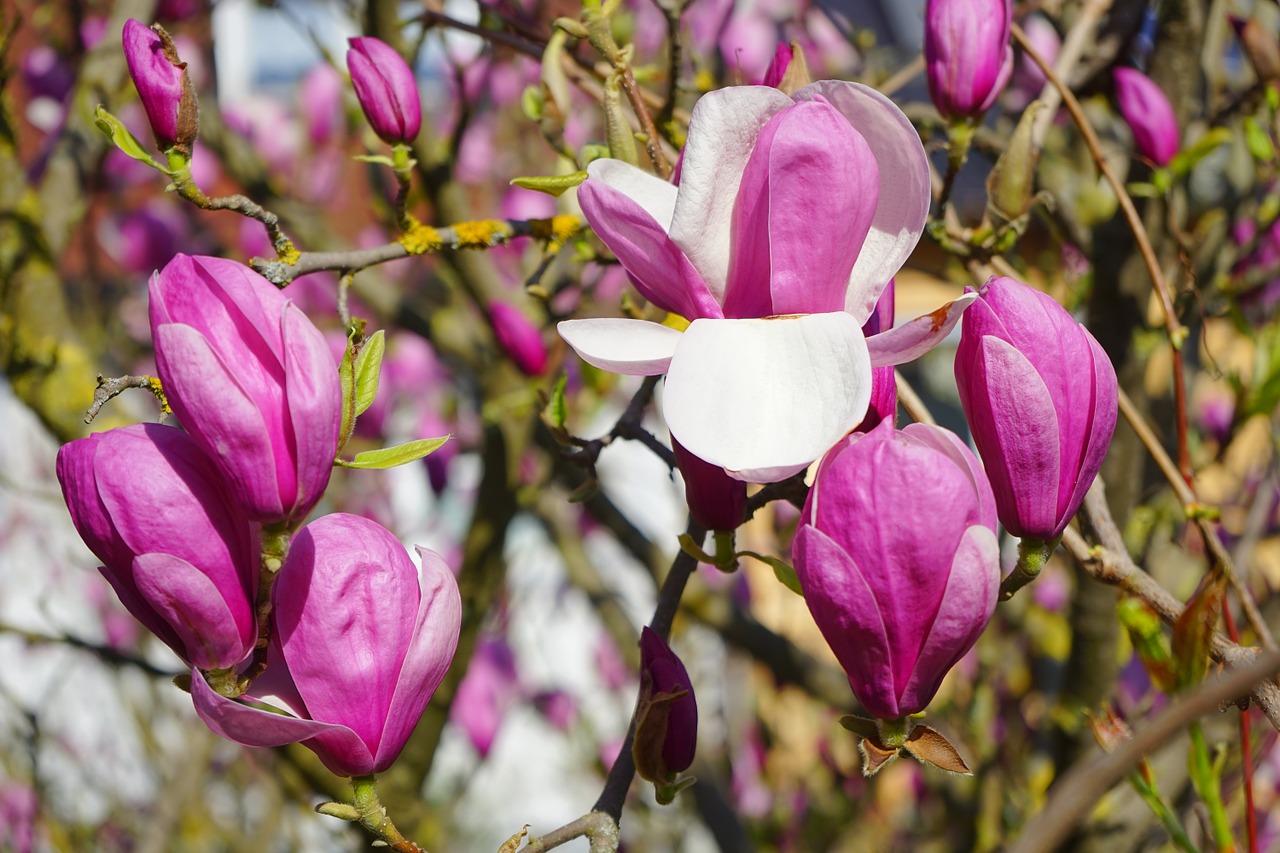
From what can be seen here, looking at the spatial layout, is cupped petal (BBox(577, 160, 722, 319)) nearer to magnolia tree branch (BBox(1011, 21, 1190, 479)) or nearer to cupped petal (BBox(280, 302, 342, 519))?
cupped petal (BBox(280, 302, 342, 519))

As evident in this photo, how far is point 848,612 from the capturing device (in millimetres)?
432

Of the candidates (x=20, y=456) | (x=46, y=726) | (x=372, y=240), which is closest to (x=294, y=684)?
(x=372, y=240)

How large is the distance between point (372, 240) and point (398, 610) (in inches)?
83.9

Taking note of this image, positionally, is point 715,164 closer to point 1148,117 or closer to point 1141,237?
point 1141,237

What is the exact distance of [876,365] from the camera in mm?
454

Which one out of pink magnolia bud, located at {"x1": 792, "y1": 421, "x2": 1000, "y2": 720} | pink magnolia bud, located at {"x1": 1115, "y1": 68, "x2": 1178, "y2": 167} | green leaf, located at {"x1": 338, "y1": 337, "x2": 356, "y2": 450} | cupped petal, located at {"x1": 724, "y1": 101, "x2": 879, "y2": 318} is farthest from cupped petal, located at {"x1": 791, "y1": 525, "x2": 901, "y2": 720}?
pink magnolia bud, located at {"x1": 1115, "y1": 68, "x2": 1178, "y2": 167}

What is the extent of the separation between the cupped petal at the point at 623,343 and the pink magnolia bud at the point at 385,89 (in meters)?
0.34

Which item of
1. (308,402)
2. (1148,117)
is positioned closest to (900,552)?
(308,402)

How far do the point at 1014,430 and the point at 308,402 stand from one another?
290 millimetres

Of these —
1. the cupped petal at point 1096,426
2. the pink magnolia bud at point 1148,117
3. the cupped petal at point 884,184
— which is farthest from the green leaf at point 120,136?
the pink magnolia bud at point 1148,117

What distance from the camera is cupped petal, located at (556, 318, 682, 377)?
44 cm

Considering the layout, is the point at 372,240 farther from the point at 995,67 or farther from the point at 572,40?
the point at 995,67

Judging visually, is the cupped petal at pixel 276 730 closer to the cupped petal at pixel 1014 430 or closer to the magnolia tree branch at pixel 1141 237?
the cupped petal at pixel 1014 430

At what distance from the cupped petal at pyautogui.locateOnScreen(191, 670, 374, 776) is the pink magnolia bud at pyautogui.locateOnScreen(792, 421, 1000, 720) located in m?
0.21
